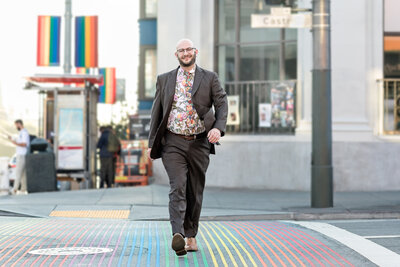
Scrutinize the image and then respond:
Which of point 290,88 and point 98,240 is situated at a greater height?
point 290,88

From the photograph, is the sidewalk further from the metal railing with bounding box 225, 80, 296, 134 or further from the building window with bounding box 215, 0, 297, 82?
the building window with bounding box 215, 0, 297, 82

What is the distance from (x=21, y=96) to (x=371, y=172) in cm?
2283

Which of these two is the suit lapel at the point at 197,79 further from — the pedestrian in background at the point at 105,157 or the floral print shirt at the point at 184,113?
the pedestrian in background at the point at 105,157

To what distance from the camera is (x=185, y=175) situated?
689 cm

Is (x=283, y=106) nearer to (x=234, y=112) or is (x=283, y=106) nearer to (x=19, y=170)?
(x=234, y=112)

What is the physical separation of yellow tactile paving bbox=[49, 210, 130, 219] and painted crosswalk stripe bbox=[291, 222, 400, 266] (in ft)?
Result: 10.9

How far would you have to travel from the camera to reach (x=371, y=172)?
15727 mm

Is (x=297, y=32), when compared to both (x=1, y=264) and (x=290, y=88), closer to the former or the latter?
(x=290, y=88)

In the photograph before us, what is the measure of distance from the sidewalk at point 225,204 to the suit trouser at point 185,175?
402cm

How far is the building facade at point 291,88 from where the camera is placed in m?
15.8

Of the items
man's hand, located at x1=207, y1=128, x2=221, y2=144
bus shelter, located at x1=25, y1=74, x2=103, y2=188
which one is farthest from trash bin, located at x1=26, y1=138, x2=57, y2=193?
man's hand, located at x1=207, y1=128, x2=221, y2=144

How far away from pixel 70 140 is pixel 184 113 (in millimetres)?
11793

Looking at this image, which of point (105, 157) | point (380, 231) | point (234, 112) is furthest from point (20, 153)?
point (380, 231)

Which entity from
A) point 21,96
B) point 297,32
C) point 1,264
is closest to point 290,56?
point 297,32
